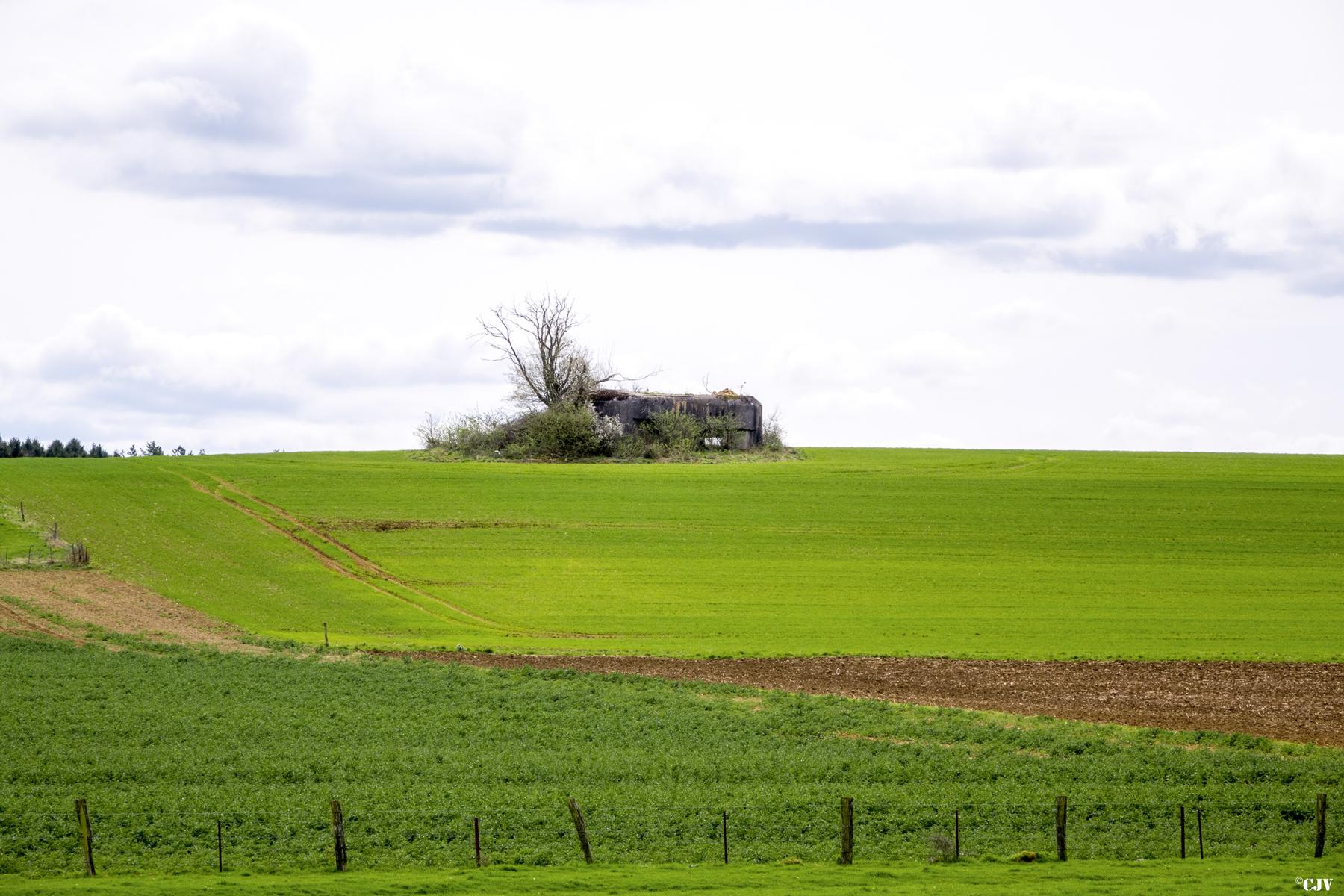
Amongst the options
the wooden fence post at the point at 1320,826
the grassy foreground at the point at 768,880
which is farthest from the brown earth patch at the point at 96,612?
the wooden fence post at the point at 1320,826

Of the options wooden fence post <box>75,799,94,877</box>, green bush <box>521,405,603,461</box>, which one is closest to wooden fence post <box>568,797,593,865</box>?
wooden fence post <box>75,799,94,877</box>

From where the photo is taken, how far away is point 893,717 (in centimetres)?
2911

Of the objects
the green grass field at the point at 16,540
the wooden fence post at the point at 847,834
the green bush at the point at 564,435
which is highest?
the green bush at the point at 564,435

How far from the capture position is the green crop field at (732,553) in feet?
133

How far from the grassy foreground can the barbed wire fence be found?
1.75 ft

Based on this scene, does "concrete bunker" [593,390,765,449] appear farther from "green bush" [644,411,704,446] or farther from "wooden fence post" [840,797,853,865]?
"wooden fence post" [840,797,853,865]

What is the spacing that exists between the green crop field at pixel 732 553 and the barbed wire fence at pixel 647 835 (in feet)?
51.1

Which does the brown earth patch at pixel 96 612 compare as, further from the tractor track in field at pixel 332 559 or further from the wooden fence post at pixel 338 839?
the wooden fence post at pixel 338 839

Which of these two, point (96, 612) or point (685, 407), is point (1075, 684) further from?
point (685, 407)

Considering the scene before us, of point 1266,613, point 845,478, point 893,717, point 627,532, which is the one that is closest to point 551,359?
point 845,478

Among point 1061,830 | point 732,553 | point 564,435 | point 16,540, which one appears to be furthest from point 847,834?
point 564,435

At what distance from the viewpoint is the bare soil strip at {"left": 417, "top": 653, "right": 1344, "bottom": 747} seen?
2906 centimetres

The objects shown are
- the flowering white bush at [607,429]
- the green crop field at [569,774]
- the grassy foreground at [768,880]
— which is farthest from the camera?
the flowering white bush at [607,429]

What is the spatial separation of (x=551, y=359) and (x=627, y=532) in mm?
34276
